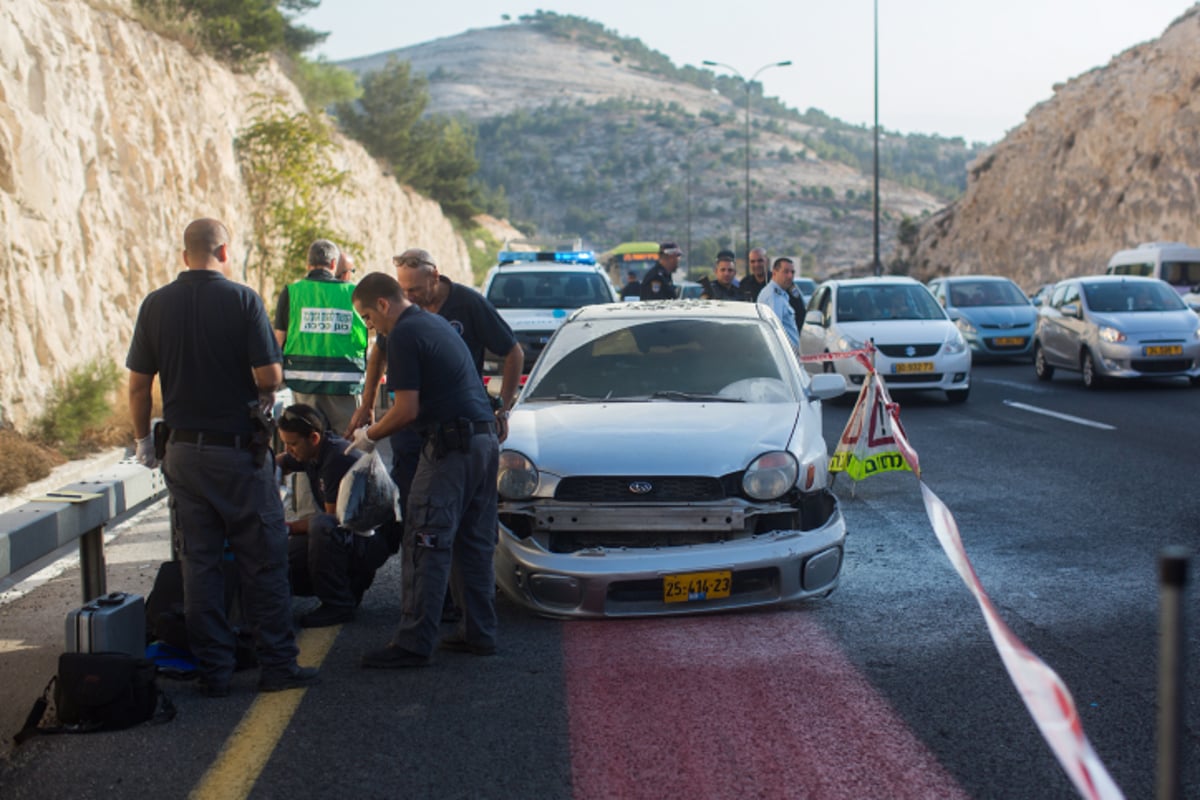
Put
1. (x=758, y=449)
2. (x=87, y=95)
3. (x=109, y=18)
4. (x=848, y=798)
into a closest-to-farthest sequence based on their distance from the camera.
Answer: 1. (x=848, y=798)
2. (x=758, y=449)
3. (x=87, y=95)
4. (x=109, y=18)

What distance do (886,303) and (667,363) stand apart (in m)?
10.9

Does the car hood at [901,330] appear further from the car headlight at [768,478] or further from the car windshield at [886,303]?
the car headlight at [768,478]

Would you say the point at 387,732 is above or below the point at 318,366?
below

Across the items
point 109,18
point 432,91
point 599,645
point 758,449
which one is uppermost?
point 432,91

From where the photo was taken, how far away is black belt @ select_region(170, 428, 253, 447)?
17.4 ft

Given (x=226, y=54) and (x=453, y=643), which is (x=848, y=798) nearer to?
(x=453, y=643)

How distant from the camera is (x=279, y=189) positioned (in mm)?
26109

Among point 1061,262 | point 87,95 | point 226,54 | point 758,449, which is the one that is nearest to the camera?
point 758,449

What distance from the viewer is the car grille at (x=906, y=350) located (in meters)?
16.9

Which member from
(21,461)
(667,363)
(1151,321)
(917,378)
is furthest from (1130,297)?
(21,461)

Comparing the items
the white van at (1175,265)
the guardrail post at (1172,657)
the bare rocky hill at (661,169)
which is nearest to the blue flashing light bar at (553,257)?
the white van at (1175,265)

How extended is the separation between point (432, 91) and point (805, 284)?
127 metres

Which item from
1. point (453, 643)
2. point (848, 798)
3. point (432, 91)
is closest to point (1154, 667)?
point (848, 798)

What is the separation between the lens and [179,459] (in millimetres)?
5312
